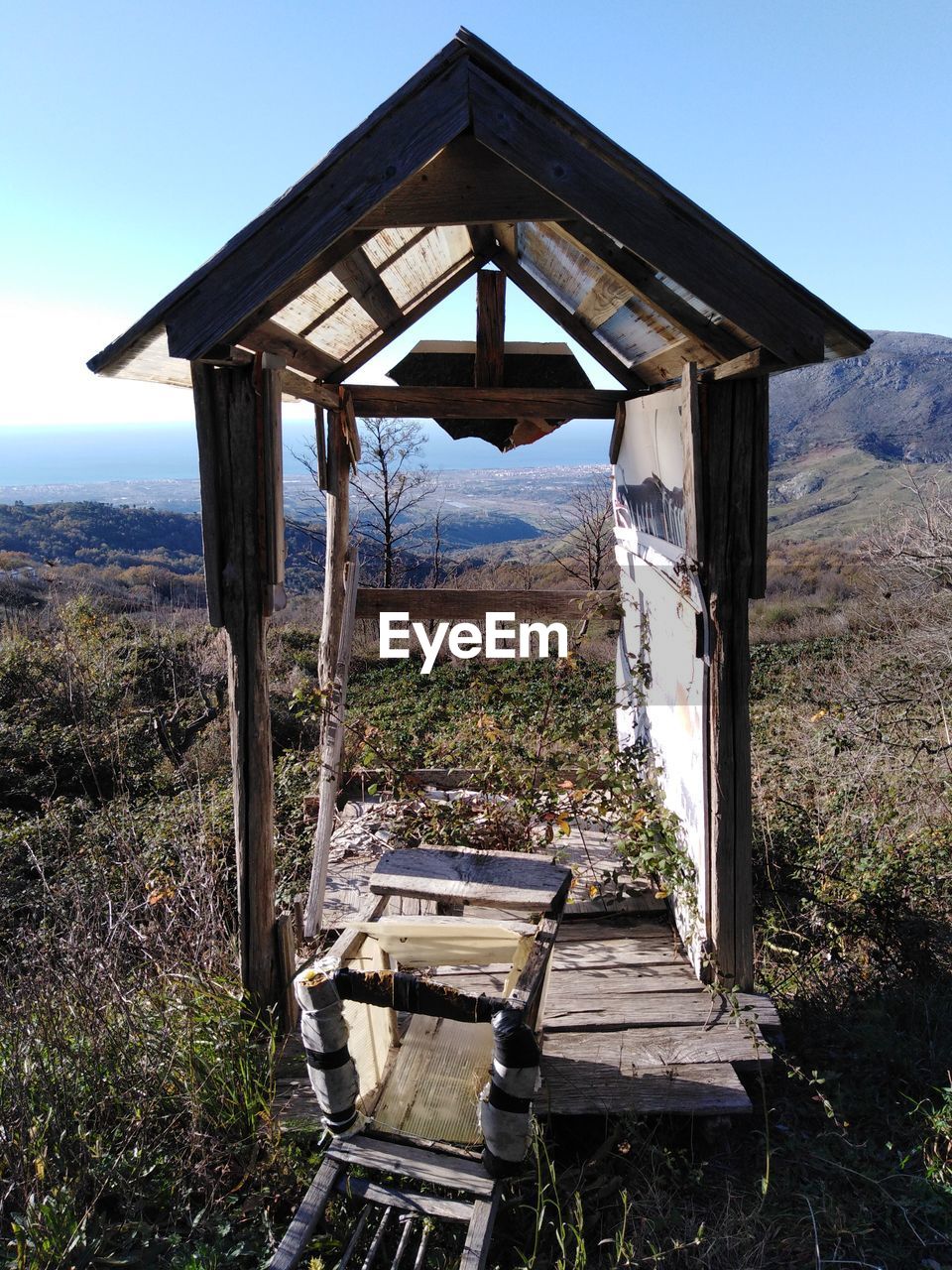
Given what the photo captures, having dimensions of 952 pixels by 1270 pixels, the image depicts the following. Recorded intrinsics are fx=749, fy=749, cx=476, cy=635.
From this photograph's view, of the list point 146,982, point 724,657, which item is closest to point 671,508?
point 724,657

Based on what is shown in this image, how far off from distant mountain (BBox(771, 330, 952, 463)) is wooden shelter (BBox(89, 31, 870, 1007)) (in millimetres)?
76255

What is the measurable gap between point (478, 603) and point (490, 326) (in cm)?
193

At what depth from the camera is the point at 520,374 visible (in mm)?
5312

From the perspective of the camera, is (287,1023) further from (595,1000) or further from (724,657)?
(724,657)

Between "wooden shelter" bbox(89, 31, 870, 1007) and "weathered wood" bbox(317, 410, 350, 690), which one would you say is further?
"weathered wood" bbox(317, 410, 350, 690)

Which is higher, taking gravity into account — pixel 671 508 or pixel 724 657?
pixel 671 508

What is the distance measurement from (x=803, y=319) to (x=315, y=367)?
2892mm

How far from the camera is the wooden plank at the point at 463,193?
8.97 ft

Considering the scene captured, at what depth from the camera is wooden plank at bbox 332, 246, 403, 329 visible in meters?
3.68

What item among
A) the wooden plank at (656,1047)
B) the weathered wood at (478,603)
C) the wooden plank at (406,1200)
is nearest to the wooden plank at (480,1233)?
the wooden plank at (406,1200)

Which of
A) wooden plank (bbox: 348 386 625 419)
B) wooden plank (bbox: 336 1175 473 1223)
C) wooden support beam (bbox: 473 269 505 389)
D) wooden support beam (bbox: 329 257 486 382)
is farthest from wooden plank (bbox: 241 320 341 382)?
wooden plank (bbox: 336 1175 473 1223)

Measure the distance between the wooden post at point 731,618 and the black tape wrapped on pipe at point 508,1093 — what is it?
1.44 m

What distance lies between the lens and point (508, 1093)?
7.41 feet

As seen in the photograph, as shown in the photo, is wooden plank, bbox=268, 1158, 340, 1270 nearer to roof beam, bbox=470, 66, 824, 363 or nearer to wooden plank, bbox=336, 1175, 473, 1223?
wooden plank, bbox=336, 1175, 473, 1223
